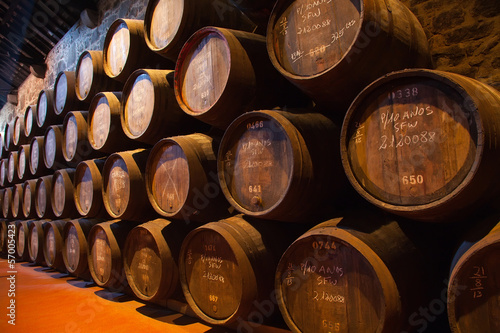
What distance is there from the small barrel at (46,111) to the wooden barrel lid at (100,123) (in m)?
1.98

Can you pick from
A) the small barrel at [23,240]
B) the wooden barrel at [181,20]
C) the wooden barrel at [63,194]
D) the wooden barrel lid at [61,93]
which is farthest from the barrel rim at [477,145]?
the small barrel at [23,240]

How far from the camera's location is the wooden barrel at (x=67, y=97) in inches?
213

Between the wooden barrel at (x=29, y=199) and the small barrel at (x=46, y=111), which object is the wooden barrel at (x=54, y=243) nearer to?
the wooden barrel at (x=29, y=199)

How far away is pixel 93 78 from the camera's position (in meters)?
4.62

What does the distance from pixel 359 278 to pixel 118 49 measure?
369 cm

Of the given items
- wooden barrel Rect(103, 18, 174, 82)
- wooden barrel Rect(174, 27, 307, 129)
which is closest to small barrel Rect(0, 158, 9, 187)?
wooden barrel Rect(103, 18, 174, 82)

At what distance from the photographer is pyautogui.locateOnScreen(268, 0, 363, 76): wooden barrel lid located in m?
1.97

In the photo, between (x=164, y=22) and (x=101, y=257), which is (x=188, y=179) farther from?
(x=101, y=257)

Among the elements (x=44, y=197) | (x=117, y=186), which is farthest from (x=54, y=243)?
(x=117, y=186)

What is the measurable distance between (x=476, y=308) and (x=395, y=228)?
54 centimetres

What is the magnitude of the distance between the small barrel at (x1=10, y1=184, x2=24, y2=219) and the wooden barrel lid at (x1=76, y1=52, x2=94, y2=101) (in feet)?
9.28

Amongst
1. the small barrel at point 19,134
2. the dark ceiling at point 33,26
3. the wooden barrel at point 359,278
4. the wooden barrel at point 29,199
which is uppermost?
the dark ceiling at point 33,26

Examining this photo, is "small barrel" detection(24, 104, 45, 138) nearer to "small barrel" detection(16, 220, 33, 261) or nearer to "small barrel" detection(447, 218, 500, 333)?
"small barrel" detection(16, 220, 33, 261)

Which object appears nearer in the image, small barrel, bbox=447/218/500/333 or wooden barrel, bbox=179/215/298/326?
small barrel, bbox=447/218/500/333
